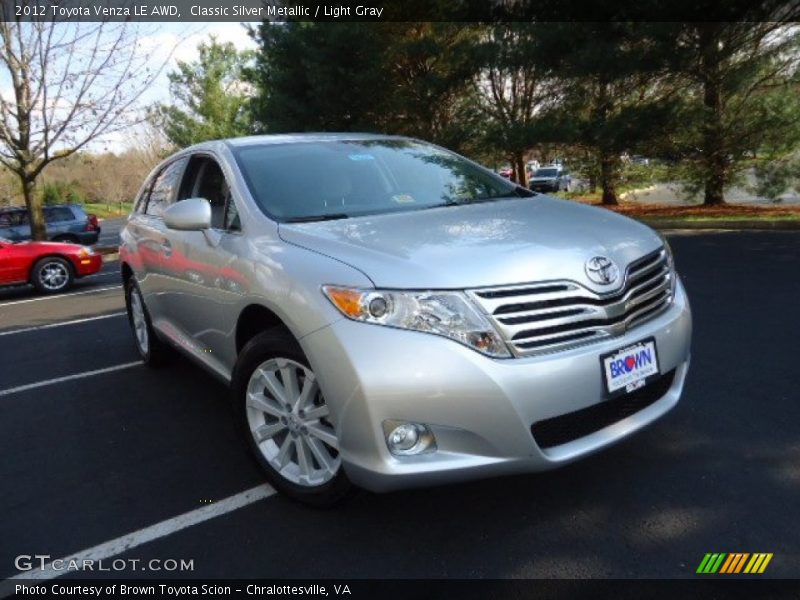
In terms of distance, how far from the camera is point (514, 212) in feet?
10.2

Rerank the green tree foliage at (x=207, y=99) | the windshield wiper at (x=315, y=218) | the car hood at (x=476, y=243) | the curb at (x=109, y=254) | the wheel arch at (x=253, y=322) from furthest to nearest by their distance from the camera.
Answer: the green tree foliage at (x=207, y=99) < the curb at (x=109, y=254) < the windshield wiper at (x=315, y=218) < the wheel arch at (x=253, y=322) < the car hood at (x=476, y=243)

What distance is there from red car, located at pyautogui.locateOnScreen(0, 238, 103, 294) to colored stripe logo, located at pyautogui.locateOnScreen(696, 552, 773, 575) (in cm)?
1148

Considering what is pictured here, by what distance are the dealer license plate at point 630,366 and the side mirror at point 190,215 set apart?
2057 millimetres

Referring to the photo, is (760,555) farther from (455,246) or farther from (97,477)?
(97,477)

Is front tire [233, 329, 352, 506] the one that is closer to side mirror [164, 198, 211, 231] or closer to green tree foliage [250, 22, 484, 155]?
side mirror [164, 198, 211, 231]

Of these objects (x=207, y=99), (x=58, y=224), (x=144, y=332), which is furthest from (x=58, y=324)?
(x=207, y=99)

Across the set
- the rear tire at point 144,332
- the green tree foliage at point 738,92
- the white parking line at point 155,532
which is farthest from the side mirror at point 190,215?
the green tree foliage at point 738,92

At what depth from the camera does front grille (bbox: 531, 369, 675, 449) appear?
2.38 metres

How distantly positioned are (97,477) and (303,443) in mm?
1342

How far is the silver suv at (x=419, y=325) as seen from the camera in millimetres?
2271

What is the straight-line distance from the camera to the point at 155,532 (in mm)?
2732

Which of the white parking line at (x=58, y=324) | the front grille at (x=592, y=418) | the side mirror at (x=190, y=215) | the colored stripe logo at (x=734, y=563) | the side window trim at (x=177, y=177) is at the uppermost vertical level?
the side window trim at (x=177, y=177)

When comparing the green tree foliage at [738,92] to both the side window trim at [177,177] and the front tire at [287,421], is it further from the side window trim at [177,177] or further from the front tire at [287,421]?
the front tire at [287,421]
